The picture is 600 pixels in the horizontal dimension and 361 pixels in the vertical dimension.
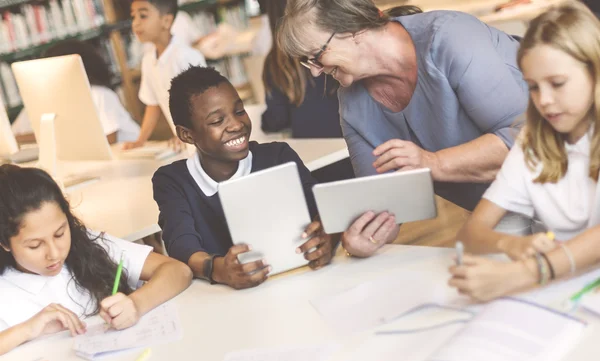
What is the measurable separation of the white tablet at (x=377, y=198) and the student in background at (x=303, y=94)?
1.33m

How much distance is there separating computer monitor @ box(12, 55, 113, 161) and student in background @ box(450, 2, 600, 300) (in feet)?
5.64

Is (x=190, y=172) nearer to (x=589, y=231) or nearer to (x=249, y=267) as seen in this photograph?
(x=249, y=267)

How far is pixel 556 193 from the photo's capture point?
153cm

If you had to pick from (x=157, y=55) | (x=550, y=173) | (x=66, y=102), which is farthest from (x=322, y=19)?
(x=157, y=55)

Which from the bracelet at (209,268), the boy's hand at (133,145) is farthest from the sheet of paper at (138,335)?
the boy's hand at (133,145)

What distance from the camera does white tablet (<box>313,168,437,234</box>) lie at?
1508 mm

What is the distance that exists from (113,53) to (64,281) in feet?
14.3

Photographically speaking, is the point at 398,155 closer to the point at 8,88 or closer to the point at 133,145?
the point at 133,145

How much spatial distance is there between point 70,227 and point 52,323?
0.96ft

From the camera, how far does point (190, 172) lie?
2.03 m

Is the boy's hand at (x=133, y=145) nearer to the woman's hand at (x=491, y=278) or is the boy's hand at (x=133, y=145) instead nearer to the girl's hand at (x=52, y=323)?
the girl's hand at (x=52, y=323)

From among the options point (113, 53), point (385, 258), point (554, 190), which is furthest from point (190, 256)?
point (113, 53)

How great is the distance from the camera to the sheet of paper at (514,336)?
3.64 feet

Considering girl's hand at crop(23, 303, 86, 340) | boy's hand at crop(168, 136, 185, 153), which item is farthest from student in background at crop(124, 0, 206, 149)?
girl's hand at crop(23, 303, 86, 340)
